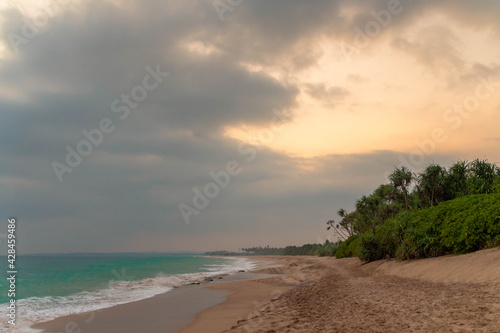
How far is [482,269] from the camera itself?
15.3 m

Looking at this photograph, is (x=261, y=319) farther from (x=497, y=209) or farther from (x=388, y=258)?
(x=388, y=258)

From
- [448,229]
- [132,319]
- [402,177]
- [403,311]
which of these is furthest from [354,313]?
[402,177]

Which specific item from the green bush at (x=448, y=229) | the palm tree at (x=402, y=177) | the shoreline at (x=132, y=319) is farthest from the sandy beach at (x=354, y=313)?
the palm tree at (x=402, y=177)

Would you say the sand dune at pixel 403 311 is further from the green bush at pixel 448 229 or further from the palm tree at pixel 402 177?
the palm tree at pixel 402 177

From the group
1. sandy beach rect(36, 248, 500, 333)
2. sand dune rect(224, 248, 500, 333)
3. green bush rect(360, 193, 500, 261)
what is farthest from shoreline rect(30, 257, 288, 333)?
green bush rect(360, 193, 500, 261)

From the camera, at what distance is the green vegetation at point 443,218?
19.5 meters

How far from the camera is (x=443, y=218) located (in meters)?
23.2

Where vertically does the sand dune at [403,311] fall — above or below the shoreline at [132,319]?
above

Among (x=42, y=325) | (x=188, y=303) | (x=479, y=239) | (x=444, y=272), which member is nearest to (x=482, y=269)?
(x=444, y=272)

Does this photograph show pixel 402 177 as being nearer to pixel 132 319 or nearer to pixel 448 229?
pixel 448 229

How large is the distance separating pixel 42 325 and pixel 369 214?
63537mm

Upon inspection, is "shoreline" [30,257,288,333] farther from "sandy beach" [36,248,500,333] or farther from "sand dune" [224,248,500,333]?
"sand dune" [224,248,500,333]

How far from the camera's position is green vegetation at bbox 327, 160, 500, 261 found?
19.5 metres

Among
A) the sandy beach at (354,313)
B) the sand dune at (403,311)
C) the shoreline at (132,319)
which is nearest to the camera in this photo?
the sand dune at (403,311)
